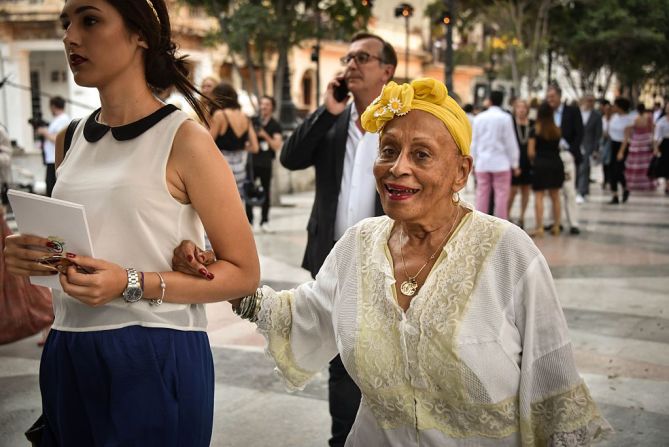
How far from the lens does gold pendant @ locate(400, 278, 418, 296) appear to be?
2.22 m

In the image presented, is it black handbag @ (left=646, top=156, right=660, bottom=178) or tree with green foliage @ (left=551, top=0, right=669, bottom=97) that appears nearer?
black handbag @ (left=646, top=156, right=660, bottom=178)

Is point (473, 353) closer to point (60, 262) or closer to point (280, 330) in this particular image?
point (280, 330)

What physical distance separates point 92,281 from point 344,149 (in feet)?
8.01

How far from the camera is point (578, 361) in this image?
5.21m

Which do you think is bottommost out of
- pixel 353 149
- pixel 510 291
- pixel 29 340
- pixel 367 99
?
pixel 29 340

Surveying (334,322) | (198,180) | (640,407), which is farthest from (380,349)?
(640,407)

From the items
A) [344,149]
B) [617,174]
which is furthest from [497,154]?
[617,174]

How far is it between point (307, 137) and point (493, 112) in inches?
263

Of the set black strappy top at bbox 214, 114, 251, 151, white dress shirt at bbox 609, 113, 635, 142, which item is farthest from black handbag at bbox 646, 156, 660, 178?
black strappy top at bbox 214, 114, 251, 151

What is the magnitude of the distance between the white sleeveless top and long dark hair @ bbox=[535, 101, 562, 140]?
357 inches

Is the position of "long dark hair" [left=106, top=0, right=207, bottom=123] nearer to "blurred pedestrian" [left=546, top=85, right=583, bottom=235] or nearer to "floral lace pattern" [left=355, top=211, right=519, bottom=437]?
"floral lace pattern" [left=355, top=211, right=519, bottom=437]

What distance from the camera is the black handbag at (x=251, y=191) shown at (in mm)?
10312

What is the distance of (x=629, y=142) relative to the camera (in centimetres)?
1670

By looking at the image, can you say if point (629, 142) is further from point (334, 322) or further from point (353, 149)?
point (334, 322)
